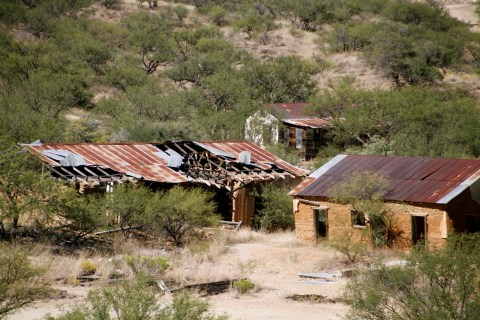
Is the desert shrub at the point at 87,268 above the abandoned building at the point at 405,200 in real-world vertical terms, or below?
below

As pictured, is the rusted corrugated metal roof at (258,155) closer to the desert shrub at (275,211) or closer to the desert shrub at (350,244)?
the desert shrub at (275,211)

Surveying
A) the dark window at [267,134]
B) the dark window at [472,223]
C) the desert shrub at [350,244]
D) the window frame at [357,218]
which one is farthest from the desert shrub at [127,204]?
the dark window at [267,134]

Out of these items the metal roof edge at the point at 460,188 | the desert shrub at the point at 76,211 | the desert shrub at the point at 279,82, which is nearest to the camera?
the desert shrub at the point at 76,211

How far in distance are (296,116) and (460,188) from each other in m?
24.1

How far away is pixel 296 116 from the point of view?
46.7m

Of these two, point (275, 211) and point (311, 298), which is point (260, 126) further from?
point (311, 298)

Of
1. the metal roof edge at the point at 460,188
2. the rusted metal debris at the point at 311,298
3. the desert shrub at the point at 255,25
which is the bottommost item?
the rusted metal debris at the point at 311,298

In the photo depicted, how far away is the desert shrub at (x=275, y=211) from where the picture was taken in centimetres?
2834

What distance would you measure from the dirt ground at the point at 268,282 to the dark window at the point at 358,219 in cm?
110

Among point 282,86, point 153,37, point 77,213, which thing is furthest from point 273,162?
point 153,37

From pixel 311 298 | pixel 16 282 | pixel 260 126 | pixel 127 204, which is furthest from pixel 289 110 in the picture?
pixel 16 282

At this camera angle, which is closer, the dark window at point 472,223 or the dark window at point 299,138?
the dark window at point 472,223

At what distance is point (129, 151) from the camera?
95.7 feet

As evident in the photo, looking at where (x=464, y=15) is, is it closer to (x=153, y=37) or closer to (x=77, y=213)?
(x=153, y=37)
